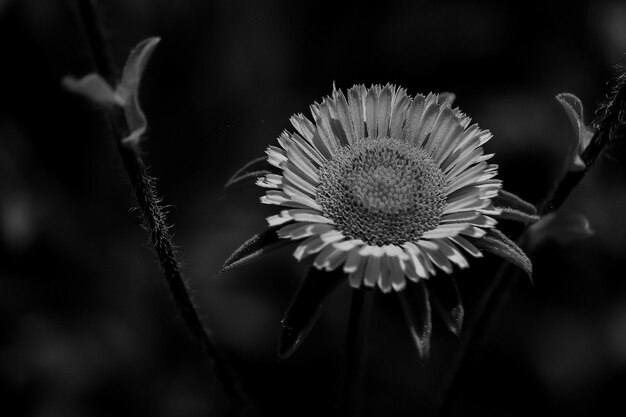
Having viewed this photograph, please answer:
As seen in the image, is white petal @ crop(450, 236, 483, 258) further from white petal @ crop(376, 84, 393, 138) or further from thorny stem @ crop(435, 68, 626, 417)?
white petal @ crop(376, 84, 393, 138)

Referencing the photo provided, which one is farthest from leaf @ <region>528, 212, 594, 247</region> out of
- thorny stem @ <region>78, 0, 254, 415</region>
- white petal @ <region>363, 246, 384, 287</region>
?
thorny stem @ <region>78, 0, 254, 415</region>

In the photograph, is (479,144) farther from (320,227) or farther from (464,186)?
(320,227)

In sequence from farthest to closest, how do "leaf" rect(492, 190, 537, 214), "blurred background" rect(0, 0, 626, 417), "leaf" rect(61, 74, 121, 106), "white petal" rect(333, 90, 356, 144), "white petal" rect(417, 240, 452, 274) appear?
"blurred background" rect(0, 0, 626, 417)
"white petal" rect(333, 90, 356, 144)
"leaf" rect(492, 190, 537, 214)
"white petal" rect(417, 240, 452, 274)
"leaf" rect(61, 74, 121, 106)

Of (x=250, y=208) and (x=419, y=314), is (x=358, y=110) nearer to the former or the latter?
(x=419, y=314)

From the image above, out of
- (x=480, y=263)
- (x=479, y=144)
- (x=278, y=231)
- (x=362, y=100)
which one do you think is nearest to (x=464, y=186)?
(x=479, y=144)

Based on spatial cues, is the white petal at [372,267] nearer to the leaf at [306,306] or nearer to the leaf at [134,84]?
the leaf at [306,306]

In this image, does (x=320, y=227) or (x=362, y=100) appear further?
(x=362, y=100)
